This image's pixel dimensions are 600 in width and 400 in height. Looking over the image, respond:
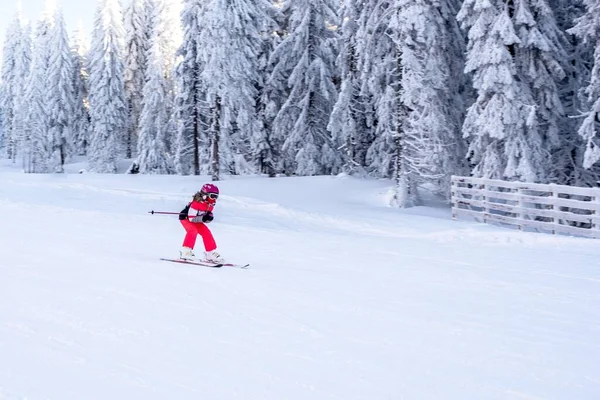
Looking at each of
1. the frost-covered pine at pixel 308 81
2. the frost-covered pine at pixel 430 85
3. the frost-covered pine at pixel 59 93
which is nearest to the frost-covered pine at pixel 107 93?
the frost-covered pine at pixel 59 93

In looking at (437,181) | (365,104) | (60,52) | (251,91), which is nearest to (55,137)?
(60,52)

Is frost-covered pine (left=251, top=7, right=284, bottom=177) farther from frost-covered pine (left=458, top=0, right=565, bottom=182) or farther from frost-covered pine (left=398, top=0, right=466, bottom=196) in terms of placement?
frost-covered pine (left=458, top=0, right=565, bottom=182)

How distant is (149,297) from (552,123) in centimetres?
1610

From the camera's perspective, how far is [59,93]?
4978 centimetres

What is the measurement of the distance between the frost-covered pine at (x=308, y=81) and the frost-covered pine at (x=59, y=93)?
1136 inches

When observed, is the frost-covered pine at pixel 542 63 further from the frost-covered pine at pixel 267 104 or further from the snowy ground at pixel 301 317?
the frost-covered pine at pixel 267 104

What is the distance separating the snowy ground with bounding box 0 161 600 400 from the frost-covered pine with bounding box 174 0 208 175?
833 inches

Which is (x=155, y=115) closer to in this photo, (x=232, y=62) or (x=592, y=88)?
(x=232, y=62)

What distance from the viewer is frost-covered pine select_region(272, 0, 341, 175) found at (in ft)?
93.5

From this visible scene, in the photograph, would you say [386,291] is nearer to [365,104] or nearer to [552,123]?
[552,123]

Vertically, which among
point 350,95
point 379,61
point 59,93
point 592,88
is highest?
point 59,93

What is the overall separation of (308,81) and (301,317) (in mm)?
23355

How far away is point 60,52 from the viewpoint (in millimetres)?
50500

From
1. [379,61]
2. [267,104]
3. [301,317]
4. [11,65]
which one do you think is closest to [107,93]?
[267,104]
